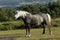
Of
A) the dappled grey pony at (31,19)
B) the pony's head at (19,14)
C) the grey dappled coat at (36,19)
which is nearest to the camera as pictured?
the pony's head at (19,14)

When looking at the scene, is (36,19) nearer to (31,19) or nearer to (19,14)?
(31,19)

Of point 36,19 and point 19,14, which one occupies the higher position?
point 19,14

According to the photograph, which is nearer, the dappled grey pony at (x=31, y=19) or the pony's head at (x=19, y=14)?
the pony's head at (x=19, y=14)

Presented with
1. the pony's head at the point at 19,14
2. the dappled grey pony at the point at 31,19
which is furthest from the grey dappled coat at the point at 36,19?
the pony's head at the point at 19,14

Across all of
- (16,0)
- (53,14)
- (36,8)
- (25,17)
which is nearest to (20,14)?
(25,17)

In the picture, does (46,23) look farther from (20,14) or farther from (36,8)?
(36,8)

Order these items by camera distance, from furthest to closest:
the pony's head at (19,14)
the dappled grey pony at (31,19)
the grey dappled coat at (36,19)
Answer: the grey dappled coat at (36,19) → the dappled grey pony at (31,19) → the pony's head at (19,14)

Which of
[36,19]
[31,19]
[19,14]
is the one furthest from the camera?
[36,19]

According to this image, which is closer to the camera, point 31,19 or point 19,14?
point 19,14

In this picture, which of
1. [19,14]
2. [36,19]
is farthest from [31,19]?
[19,14]

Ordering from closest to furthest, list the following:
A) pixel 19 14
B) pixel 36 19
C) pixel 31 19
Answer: pixel 19 14 < pixel 31 19 < pixel 36 19

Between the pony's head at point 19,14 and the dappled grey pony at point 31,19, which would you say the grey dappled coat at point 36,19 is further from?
the pony's head at point 19,14

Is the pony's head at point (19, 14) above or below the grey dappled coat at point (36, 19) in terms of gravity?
above

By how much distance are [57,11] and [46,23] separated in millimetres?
26461
